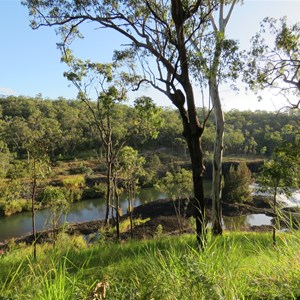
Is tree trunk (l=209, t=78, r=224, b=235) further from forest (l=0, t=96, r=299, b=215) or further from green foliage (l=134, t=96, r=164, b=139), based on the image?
forest (l=0, t=96, r=299, b=215)

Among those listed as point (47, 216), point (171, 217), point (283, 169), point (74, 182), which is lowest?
point (171, 217)

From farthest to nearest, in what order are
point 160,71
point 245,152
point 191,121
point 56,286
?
point 245,152 → point 160,71 → point 191,121 → point 56,286

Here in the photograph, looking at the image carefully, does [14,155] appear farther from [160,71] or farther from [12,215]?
[160,71]

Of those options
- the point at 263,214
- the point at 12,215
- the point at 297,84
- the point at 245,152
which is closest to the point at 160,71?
the point at 297,84

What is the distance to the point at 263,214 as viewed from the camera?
22.3 meters

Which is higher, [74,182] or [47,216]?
[74,182]

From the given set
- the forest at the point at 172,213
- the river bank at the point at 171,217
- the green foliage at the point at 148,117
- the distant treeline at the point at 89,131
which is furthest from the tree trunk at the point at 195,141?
the distant treeline at the point at 89,131

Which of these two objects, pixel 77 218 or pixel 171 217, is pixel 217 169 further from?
pixel 77 218

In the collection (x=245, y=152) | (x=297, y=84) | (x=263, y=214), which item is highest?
(x=297, y=84)

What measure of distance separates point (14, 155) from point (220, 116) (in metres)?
33.7

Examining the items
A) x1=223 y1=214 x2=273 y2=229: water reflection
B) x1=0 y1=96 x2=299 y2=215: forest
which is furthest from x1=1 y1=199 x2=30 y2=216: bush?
x1=223 y1=214 x2=273 y2=229: water reflection

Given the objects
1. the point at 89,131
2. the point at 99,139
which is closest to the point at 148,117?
the point at 99,139

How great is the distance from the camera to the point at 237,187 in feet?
79.9

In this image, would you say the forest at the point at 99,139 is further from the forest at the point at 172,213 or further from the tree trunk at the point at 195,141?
the tree trunk at the point at 195,141
